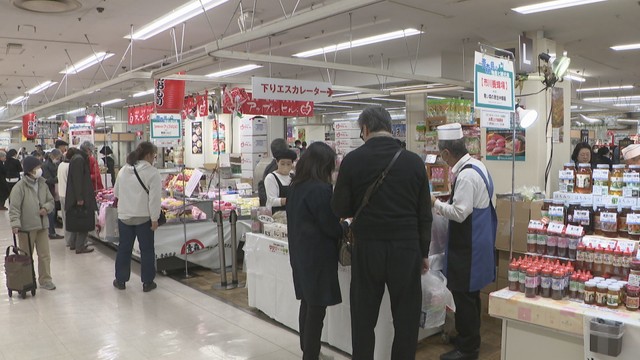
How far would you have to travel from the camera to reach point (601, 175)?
11.8ft

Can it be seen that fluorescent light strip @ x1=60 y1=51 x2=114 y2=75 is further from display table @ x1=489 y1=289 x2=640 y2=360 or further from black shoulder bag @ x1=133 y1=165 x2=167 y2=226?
display table @ x1=489 y1=289 x2=640 y2=360

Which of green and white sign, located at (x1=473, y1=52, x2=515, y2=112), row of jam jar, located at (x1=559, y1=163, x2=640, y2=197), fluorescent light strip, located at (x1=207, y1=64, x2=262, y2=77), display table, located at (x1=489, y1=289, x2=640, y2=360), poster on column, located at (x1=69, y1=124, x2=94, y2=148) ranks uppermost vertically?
fluorescent light strip, located at (x1=207, y1=64, x2=262, y2=77)

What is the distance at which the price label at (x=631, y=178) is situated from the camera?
3.32 metres

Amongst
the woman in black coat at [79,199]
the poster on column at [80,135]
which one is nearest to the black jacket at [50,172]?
the poster on column at [80,135]

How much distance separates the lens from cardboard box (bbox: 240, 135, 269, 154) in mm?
12023

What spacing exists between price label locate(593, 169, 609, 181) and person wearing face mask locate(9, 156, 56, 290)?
5.23 m

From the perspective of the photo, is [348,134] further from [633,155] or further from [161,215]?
[633,155]

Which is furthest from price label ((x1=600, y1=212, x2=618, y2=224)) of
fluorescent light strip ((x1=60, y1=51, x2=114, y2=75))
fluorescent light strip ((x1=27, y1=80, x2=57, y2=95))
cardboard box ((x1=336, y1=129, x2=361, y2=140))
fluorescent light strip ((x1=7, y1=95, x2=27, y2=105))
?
fluorescent light strip ((x1=7, y1=95, x2=27, y2=105))

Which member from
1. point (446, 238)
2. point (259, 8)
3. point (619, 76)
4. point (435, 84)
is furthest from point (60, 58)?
point (619, 76)

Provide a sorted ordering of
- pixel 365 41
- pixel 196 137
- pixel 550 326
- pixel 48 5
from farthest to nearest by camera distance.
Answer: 1. pixel 196 137
2. pixel 365 41
3. pixel 48 5
4. pixel 550 326

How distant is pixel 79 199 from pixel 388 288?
17.4 feet

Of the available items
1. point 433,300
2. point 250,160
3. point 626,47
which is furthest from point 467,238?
point 250,160

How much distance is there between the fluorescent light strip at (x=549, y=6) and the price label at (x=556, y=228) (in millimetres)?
5156

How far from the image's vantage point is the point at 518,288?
289 centimetres
